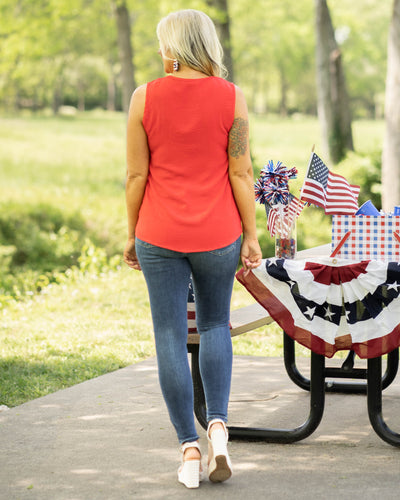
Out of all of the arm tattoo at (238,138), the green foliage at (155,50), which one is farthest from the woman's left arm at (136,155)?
the green foliage at (155,50)

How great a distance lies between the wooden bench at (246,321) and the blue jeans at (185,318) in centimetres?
45

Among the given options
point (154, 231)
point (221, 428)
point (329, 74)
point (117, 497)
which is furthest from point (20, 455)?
point (329, 74)

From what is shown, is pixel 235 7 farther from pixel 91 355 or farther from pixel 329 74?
pixel 91 355

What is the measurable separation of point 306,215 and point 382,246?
9.47 metres

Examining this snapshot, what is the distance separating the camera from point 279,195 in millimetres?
4008

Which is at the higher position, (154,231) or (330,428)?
(154,231)

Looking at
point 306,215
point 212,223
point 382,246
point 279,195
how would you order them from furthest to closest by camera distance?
point 306,215 < point 279,195 < point 382,246 < point 212,223

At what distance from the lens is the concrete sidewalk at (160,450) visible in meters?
3.38

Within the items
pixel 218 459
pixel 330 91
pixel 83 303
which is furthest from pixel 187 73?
pixel 330 91

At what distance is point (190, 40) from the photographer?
3.23 meters

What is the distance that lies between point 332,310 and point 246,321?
63 cm

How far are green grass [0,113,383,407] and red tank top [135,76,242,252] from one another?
2.32m

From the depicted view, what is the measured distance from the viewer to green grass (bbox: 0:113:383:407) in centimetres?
588

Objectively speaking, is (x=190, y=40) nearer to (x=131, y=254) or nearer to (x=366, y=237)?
(x=131, y=254)
